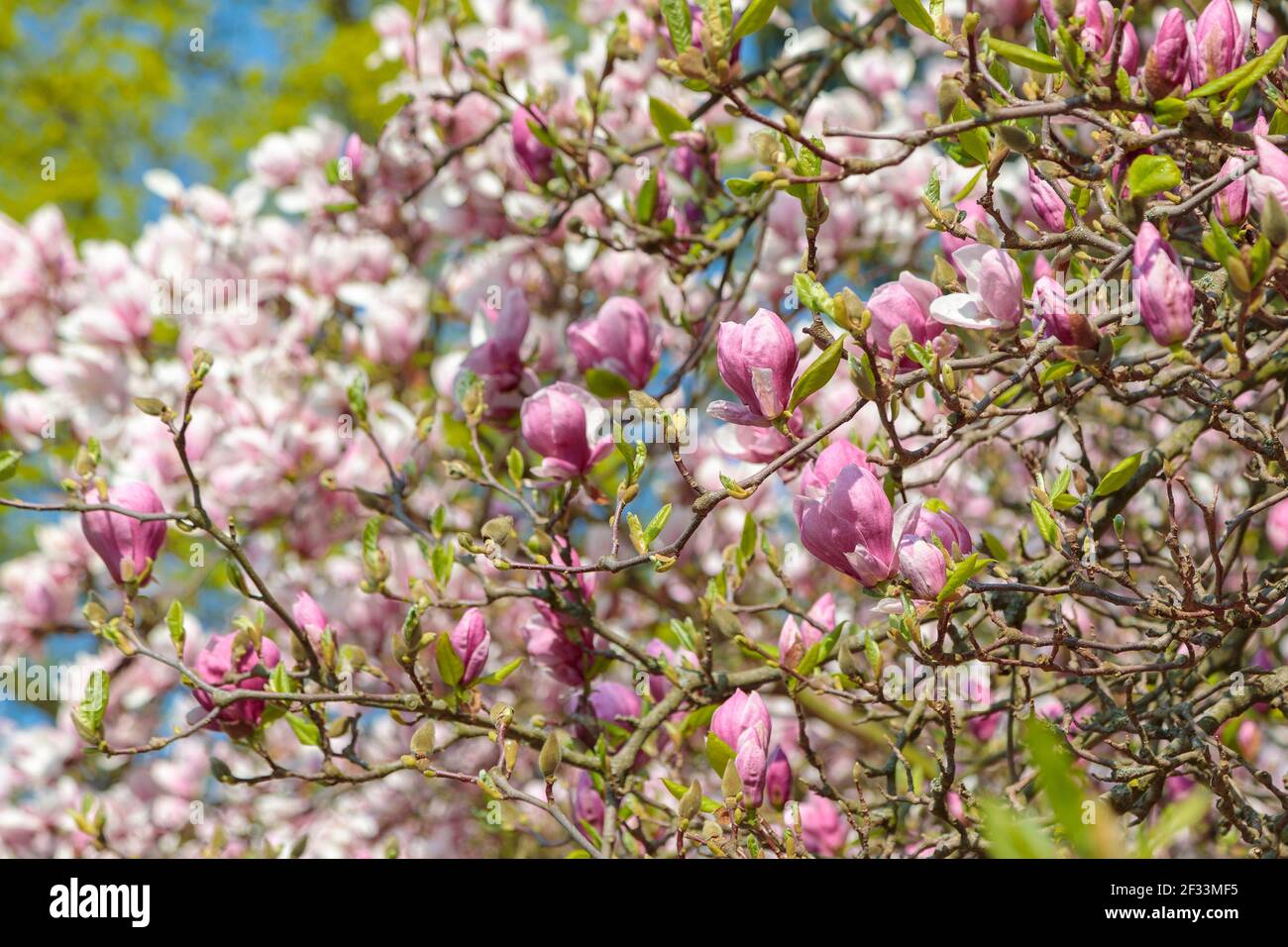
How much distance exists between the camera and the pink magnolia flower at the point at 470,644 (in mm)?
1183

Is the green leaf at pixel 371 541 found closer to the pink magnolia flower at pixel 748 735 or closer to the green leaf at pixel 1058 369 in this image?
the pink magnolia flower at pixel 748 735

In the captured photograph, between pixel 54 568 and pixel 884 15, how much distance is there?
193 cm

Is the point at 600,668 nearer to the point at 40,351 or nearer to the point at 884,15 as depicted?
the point at 884,15

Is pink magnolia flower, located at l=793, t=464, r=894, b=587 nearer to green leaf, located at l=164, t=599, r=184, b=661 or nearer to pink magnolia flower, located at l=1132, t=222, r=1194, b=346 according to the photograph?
pink magnolia flower, located at l=1132, t=222, r=1194, b=346

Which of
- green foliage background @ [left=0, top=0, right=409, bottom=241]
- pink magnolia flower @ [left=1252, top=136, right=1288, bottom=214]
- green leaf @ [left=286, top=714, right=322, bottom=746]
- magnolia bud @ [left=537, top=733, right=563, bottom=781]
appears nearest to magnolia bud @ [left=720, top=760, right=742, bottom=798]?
magnolia bud @ [left=537, top=733, right=563, bottom=781]

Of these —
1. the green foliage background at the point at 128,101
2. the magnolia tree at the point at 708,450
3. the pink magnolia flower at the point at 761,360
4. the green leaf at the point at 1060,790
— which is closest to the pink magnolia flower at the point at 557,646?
the magnolia tree at the point at 708,450

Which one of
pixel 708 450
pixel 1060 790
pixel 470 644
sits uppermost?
pixel 708 450

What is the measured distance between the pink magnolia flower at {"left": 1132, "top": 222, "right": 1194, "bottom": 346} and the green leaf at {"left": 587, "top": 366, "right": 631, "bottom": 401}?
26.9 inches

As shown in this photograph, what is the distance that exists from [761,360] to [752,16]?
11.6 inches

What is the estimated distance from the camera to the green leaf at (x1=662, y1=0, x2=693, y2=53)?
3.19 ft

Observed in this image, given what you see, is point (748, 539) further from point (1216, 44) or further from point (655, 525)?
point (1216, 44)

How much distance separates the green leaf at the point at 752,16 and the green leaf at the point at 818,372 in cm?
28

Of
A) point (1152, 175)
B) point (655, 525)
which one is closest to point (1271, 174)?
point (1152, 175)

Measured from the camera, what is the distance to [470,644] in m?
1.18
